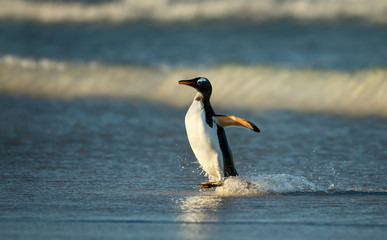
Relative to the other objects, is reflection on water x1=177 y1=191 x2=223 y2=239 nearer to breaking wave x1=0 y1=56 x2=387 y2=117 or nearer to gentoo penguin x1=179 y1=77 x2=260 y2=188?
gentoo penguin x1=179 y1=77 x2=260 y2=188

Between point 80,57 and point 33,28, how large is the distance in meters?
4.68

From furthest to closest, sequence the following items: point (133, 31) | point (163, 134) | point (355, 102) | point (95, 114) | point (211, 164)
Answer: point (133, 31) < point (355, 102) < point (95, 114) < point (163, 134) < point (211, 164)

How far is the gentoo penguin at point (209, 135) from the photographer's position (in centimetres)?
633

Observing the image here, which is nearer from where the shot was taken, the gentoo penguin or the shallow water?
the shallow water

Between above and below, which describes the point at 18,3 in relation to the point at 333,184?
above

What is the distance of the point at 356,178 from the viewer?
22.4ft

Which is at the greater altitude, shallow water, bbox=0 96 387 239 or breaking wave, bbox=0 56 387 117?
breaking wave, bbox=0 56 387 117

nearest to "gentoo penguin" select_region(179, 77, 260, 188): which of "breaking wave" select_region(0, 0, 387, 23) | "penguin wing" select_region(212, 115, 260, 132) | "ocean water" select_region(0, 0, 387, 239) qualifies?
"penguin wing" select_region(212, 115, 260, 132)

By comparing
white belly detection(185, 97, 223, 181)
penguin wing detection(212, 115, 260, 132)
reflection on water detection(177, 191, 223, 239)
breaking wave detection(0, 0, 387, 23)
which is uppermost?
breaking wave detection(0, 0, 387, 23)

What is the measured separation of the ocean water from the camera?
5.04 metres

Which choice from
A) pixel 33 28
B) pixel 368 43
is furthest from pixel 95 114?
pixel 33 28

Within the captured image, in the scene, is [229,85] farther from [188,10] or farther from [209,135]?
[209,135]

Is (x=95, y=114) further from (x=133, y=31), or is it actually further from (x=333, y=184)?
(x=133, y=31)

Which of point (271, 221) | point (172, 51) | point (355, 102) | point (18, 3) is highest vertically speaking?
point (18, 3)
